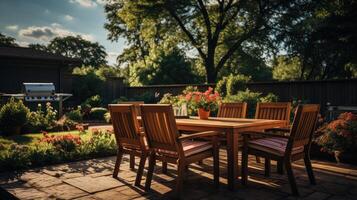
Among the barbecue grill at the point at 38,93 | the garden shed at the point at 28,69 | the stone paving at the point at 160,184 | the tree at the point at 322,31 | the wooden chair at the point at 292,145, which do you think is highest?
the tree at the point at 322,31

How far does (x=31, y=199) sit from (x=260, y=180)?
8.99ft

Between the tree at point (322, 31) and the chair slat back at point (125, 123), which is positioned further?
the tree at point (322, 31)

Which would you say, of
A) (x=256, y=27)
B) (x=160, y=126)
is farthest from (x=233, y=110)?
(x=256, y=27)

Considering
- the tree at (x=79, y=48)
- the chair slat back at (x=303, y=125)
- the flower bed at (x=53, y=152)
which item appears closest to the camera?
the chair slat back at (x=303, y=125)

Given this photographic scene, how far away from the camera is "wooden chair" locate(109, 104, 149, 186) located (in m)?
3.77

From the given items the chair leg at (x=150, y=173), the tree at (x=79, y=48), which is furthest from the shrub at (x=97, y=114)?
the tree at (x=79, y=48)

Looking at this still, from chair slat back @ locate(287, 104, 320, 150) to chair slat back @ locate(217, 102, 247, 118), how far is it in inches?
58.5

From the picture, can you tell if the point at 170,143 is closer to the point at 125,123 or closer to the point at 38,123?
the point at 125,123

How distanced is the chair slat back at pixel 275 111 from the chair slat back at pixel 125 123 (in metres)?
2.21

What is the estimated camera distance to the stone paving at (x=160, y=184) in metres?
3.41

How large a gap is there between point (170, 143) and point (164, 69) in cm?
1859

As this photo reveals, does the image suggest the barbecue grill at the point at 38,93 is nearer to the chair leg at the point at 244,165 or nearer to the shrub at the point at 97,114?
the shrub at the point at 97,114

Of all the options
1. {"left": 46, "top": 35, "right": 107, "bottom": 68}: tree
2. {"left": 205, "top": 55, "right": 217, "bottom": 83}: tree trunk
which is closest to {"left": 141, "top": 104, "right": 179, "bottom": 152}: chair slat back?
{"left": 205, "top": 55, "right": 217, "bottom": 83}: tree trunk

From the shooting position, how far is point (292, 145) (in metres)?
3.41
